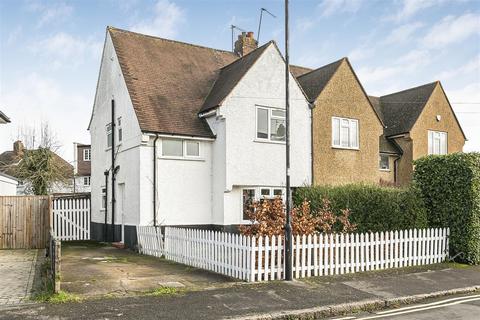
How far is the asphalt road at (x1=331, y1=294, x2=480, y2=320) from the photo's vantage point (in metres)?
8.68

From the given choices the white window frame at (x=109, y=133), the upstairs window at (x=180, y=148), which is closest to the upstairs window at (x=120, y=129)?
the white window frame at (x=109, y=133)

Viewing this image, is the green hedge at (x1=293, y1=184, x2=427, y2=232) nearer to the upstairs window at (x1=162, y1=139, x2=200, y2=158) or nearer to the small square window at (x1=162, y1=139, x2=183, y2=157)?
the upstairs window at (x1=162, y1=139, x2=200, y2=158)

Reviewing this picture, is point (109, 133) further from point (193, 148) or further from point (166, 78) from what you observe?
point (193, 148)

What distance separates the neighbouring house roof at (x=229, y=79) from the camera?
18734 millimetres

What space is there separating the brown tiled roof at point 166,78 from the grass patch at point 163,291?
848 centimetres

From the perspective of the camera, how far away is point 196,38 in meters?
24.5

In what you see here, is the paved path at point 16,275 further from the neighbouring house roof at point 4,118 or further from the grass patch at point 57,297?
the neighbouring house roof at point 4,118

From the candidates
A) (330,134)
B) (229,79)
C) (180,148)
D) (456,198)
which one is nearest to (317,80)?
(330,134)

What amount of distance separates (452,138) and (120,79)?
811 inches

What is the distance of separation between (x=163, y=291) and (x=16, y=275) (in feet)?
15.7

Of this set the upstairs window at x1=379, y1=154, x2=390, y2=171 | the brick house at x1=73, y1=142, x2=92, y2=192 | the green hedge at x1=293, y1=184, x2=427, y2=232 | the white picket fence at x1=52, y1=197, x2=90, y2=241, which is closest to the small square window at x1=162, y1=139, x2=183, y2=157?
the green hedge at x1=293, y1=184, x2=427, y2=232

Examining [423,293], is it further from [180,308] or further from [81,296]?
[81,296]

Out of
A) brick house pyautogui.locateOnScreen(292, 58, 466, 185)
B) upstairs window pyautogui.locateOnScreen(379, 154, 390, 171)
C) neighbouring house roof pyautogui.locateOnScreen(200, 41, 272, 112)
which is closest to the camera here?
neighbouring house roof pyautogui.locateOnScreen(200, 41, 272, 112)

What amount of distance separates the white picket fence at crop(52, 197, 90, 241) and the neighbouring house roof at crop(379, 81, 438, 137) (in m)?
17.9
